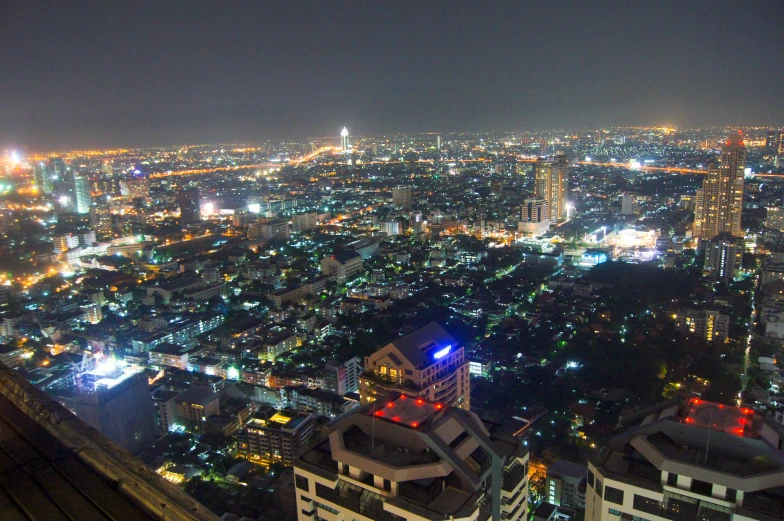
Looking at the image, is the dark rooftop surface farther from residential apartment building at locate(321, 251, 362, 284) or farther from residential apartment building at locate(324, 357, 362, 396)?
residential apartment building at locate(321, 251, 362, 284)

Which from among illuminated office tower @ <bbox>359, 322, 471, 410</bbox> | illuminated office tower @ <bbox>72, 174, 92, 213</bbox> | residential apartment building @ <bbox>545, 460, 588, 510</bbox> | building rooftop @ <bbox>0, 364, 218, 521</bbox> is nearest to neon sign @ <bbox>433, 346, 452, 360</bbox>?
illuminated office tower @ <bbox>359, 322, 471, 410</bbox>

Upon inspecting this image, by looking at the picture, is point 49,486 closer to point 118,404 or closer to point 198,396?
point 118,404

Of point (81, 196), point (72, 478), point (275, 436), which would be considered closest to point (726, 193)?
point (275, 436)

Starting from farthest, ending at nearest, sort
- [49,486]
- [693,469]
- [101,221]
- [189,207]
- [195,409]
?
[189,207]
[101,221]
[195,409]
[693,469]
[49,486]

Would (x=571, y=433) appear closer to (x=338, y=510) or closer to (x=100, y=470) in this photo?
(x=338, y=510)

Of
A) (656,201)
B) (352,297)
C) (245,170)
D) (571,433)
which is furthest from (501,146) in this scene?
(571,433)

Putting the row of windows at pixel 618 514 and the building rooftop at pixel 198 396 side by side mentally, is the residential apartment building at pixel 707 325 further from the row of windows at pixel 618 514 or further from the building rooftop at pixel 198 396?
the row of windows at pixel 618 514

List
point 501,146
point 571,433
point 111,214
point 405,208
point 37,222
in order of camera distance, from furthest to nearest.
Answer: point 501,146 → point 405,208 → point 111,214 → point 37,222 → point 571,433
